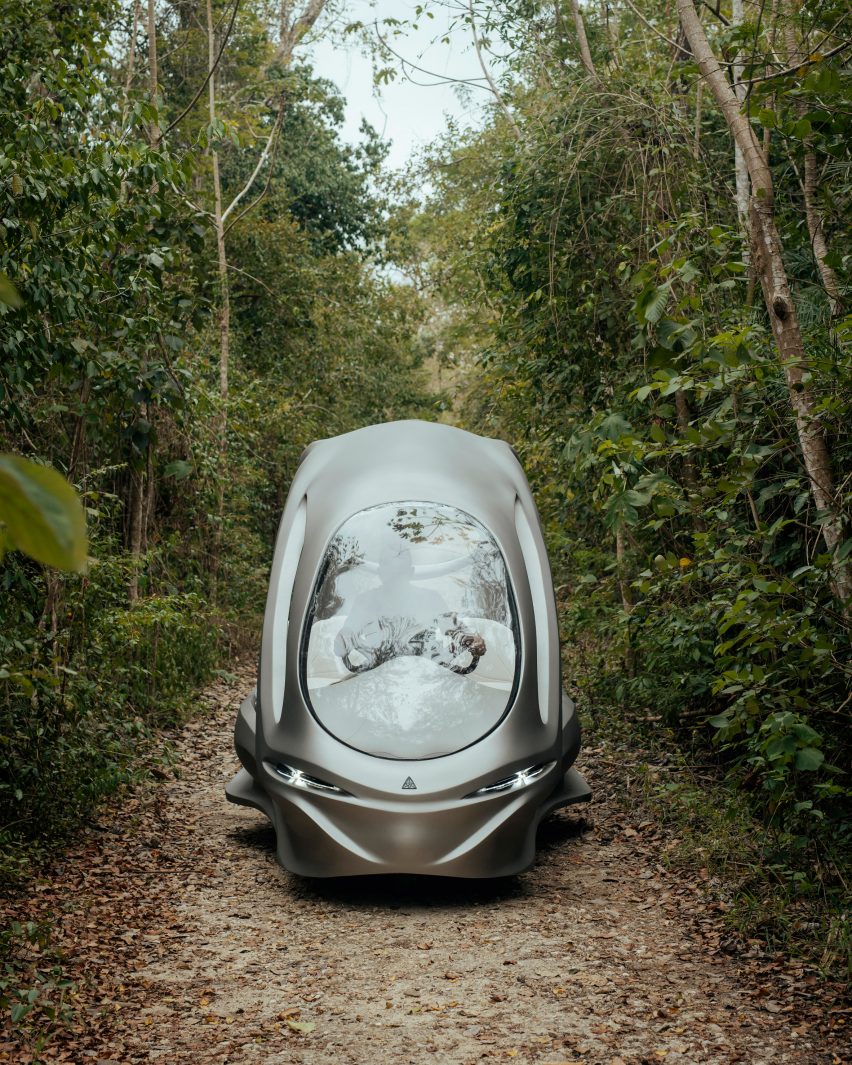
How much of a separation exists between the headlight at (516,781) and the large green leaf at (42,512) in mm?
4796

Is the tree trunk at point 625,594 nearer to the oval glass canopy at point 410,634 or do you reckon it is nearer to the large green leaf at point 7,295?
the oval glass canopy at point 410,634

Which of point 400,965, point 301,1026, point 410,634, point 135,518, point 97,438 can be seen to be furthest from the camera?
point 135,518

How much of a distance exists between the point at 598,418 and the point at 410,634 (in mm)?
1719

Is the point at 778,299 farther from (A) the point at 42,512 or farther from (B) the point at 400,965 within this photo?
(A) the point at 42,512

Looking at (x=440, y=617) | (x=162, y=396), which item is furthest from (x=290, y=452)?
(x=440, y=617)

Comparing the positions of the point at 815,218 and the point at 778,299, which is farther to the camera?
the point at 815,218

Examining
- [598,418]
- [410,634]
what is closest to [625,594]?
[598,418]

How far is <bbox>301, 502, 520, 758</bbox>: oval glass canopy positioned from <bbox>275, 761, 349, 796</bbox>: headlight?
0.23 meters

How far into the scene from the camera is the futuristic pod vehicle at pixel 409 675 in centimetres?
529

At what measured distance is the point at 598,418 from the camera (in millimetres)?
6438

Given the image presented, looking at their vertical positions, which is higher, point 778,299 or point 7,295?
point 778,299

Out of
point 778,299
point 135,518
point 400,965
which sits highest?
point 778,299

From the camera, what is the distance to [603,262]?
869 cm

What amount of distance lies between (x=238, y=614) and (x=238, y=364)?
4.73m
